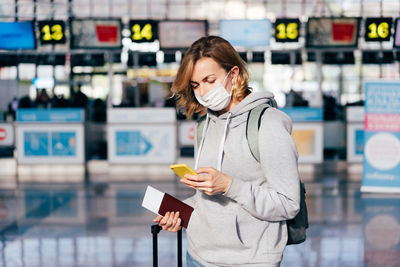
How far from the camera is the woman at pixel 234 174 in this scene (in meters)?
1.70

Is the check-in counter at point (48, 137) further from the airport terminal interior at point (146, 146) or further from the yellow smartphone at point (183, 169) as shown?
the yellow smartphone at point (183, 169)

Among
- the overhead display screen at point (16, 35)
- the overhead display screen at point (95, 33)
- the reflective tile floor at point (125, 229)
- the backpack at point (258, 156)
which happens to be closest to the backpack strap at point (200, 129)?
the backpack at point (258, 156)

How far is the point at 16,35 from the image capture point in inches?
482

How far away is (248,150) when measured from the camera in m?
1.76

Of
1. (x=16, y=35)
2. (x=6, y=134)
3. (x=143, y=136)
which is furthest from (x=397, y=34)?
(x=6, y=134)

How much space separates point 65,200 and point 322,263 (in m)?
4.36

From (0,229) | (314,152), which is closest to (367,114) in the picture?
(314,152)

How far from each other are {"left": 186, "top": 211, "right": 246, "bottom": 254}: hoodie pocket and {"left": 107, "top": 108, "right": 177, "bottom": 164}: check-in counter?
9.48 meters

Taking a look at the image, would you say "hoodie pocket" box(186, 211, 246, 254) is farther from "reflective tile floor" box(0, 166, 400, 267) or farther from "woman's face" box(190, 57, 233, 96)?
"reflective tile floor" box(0, 166, 400, 267)

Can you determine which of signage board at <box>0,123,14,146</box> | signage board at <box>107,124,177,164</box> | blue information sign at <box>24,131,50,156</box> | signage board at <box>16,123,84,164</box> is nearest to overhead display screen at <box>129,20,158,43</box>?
signage board at <box>107,124,177,164</box>

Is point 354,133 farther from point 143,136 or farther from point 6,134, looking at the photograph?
point 6,134

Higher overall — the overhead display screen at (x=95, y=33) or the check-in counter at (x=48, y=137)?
the overhead display screen at (x=95, y=33)

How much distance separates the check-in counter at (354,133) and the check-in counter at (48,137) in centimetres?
573

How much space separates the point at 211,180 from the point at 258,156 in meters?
0.20
